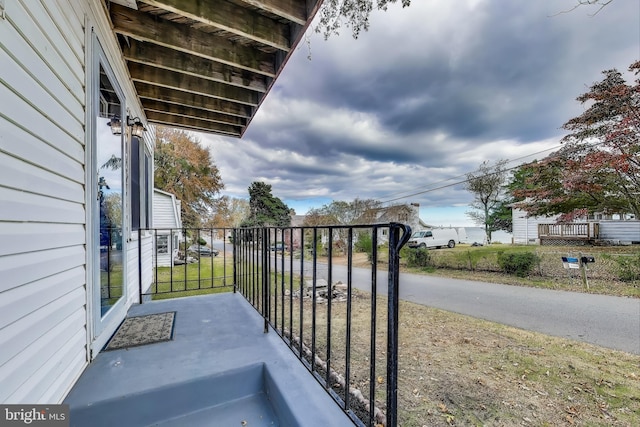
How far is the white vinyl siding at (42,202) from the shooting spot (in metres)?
0.92

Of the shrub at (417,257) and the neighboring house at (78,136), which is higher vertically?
the neighboring house at (78,136)

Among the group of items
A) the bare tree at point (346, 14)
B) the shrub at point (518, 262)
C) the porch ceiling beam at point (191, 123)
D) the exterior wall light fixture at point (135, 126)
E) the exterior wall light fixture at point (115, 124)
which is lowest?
the shrub at point (518, 262)

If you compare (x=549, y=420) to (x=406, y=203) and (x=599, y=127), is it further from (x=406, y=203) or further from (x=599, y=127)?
(x=406, y=203)

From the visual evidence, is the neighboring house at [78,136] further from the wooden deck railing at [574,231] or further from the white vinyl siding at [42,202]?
the wooden deck railing at [574,231]

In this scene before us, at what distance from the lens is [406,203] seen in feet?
55.4

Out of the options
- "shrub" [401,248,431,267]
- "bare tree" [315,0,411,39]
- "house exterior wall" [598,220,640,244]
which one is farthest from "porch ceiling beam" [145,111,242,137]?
"house exterior wall" [598,220,640,244]

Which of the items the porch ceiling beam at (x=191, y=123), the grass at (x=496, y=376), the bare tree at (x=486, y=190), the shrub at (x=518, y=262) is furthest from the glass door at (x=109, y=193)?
the bare tree at (x=486, y=190)

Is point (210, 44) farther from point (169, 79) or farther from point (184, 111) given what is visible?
point (184, 111)

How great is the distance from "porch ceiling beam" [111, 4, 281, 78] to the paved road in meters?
4.73

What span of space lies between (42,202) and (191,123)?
303 cm

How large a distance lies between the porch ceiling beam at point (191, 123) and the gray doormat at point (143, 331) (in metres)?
2.57

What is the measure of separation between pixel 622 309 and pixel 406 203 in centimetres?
1232

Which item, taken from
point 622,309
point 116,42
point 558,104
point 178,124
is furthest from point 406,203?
point 116,42

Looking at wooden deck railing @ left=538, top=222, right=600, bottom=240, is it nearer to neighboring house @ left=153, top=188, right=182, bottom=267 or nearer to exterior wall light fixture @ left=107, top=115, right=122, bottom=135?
exterior wall light fixture @ left=107, top=115, right=122, bottom=135
